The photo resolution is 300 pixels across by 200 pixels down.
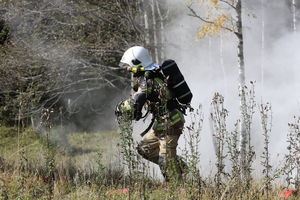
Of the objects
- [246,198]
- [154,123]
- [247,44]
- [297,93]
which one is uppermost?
[247,44]

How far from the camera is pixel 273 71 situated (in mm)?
18391

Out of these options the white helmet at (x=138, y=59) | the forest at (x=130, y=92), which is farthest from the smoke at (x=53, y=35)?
the white helmet at (x=138, y=59)

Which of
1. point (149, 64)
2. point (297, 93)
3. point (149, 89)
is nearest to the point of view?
point (149, 89)

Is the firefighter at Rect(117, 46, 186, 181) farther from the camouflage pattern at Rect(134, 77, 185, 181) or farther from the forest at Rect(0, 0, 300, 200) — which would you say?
the forest at Rect(0, 0, 300, 200)

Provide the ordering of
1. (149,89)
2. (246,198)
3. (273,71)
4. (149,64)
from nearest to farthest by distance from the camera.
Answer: (246,198), (149,89), (149,64), (273,71)

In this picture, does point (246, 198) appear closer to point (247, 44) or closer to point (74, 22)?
point (74, 22)

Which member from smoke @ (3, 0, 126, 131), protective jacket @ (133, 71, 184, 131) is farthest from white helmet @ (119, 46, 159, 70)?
smoke @ (3, 0, 126, 131)

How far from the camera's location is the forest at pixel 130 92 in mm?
3156

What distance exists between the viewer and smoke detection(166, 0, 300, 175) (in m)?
13.2

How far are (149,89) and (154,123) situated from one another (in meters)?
0.50

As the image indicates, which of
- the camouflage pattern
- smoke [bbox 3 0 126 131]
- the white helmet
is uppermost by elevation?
smoke [bbox 3 0 126 131]

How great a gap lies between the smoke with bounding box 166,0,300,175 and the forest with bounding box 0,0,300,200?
6 centimetres

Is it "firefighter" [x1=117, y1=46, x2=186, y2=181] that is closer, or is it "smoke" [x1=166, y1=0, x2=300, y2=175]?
"firefighter" [x1=117, y1=46, x2=186, y2=181]

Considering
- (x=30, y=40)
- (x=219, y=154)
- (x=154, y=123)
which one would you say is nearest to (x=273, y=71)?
(x=30, y=40)
